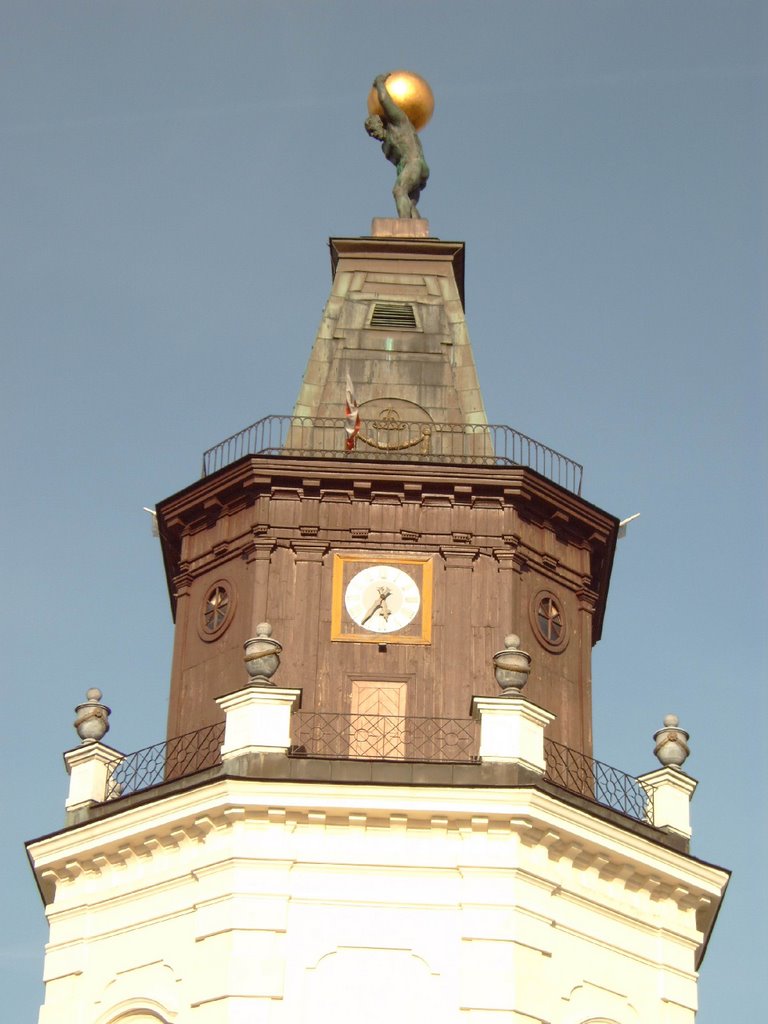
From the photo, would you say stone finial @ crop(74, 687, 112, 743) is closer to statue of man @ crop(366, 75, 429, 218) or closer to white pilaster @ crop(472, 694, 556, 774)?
white pilaster @ crop(472, 694, 556, 774)

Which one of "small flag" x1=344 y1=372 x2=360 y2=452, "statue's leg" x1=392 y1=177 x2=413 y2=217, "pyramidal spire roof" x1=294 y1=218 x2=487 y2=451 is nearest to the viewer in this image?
"small flag" x1=344 y1=372 x2=360 y2=452

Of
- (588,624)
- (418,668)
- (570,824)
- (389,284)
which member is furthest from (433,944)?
(389,284)

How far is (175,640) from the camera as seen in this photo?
1432 inches

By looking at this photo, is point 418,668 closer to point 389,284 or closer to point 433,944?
point 433,944

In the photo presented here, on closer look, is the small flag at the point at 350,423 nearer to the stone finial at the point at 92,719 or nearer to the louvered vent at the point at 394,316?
the louvered vent at the point at 394,316

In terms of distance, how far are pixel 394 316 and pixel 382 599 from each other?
21.1 ft

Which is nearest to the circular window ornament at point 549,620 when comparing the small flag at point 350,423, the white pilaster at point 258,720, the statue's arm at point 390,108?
the small flag at point 350,423

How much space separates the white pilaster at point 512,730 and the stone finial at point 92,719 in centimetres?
583

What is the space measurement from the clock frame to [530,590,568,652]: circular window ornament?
5.56ft

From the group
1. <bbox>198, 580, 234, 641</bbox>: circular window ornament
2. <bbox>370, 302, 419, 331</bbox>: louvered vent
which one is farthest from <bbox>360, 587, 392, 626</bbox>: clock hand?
<bbox>370, 302, 419, 331</bbox>: louvered vent

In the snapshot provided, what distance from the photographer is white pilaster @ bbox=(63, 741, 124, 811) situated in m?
34.2

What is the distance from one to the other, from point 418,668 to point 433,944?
4687mm

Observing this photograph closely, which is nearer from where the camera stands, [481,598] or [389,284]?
[481,598]

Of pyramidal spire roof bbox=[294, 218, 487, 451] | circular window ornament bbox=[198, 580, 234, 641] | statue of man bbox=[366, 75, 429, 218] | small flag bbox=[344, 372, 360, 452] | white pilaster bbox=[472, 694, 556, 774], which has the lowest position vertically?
white pilaster bbox=[472, 694, 556, 774]
